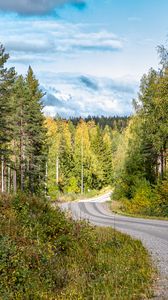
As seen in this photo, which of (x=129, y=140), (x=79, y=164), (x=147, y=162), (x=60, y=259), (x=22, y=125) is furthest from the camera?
(x=79, y=164)

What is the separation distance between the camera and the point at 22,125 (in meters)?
58.7

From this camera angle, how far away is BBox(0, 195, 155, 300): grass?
33.0 ft

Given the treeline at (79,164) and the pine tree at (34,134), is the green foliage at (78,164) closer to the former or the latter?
the treeline at (79,164)

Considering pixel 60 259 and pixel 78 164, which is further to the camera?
pixel 78 164

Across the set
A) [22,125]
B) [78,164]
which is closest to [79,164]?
[78,164]

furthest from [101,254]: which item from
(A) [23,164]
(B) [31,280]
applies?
(A) [23,164]

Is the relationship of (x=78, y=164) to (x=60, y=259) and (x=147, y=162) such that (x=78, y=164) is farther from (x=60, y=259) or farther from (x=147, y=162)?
(x=60, y=259)

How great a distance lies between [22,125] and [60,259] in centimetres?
4712

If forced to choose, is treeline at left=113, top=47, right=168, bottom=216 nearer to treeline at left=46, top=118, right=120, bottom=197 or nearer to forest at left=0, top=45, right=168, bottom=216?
forest at left=0, top=45, right=168, bottom=216

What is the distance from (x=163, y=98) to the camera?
30.8 m

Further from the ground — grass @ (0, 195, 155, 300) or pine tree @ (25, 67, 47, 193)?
pine tree @ (25, 67, 47, 193)

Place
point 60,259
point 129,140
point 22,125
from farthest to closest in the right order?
point 129,140 → point 22,125 → point 60,259

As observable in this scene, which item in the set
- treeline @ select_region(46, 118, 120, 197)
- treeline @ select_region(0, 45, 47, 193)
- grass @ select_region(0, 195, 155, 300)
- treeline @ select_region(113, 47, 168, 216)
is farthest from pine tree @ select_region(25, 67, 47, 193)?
grass @ select_region(0, 195, 155, 300)

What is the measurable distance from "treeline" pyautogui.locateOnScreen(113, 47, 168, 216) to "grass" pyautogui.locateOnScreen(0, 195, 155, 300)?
62.6 feet
